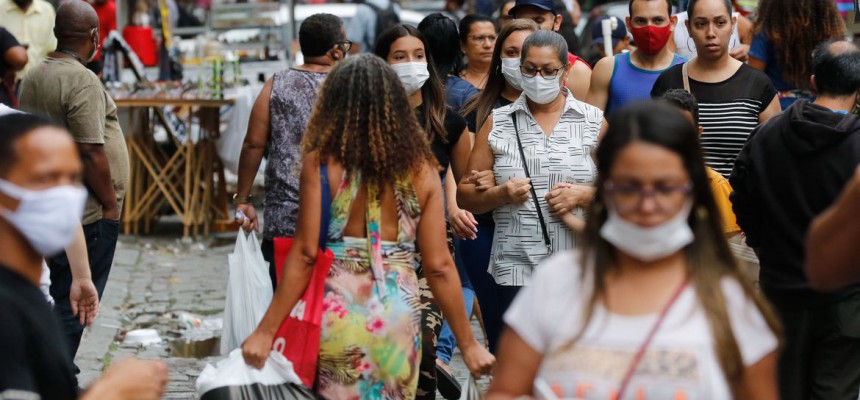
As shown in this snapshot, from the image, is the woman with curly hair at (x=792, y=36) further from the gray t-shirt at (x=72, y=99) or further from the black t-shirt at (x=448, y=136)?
the gray t-shirt at (x=72, y=99)

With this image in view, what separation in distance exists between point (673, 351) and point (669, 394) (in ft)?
0.31

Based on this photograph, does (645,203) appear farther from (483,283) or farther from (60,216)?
(483,283)

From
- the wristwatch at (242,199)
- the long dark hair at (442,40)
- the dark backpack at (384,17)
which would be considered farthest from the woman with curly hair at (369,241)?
the dark backpack at (384,17)

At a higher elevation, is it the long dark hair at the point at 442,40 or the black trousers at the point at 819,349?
the long dark hair at the point at 442,40

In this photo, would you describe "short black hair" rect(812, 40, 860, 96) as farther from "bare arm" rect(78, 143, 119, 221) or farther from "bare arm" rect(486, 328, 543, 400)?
"bare arm" rect(78, 143, 119, 221)

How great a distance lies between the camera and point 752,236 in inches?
214

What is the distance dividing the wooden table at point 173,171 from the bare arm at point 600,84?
17.7ft

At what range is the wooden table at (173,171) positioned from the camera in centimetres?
1203

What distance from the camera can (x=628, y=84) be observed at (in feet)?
22.7

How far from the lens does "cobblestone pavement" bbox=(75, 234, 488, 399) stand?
782 cm

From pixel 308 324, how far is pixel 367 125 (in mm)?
708

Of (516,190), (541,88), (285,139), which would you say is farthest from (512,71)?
(285,139)

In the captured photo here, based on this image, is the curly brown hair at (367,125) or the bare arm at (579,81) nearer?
the curly brown hair at (367,125)

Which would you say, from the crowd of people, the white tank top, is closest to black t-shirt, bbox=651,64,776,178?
the crowd of people
